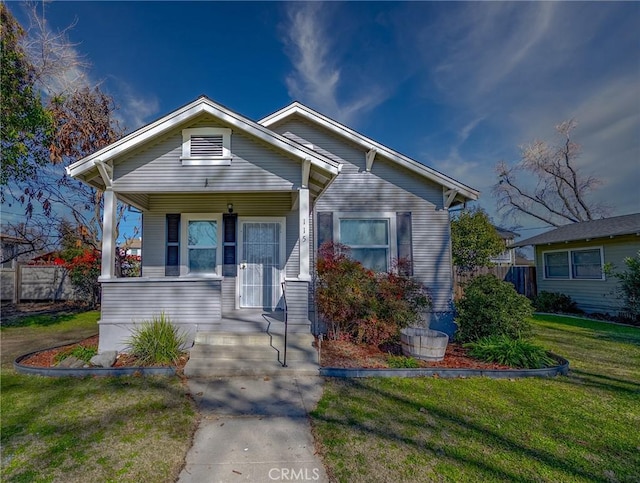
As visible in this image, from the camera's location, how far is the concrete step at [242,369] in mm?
5098

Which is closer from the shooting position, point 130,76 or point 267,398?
point 267,398

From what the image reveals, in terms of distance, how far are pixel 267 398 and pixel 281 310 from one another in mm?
3651

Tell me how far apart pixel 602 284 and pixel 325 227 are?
11.2 m

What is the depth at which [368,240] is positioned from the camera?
8.41 meters

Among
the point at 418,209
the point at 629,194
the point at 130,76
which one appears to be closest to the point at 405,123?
the point at 418,209

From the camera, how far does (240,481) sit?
2.58 m

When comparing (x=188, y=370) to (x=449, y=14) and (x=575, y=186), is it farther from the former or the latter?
(x=575, y=186)

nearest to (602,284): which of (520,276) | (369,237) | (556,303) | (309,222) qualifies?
(556,303)

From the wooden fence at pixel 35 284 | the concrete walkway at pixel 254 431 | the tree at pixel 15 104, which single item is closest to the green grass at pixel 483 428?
the concrete walkway at pixel 254 431

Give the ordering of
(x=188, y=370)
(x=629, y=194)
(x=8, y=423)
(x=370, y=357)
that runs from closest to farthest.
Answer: (x=8, y=423) < (x=188, y=370) < (x=370, y=357) < (x=629, y=194)

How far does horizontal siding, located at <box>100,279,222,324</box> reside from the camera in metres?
6.22

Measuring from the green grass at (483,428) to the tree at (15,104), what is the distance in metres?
9.28

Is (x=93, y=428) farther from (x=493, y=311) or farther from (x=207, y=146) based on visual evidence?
(x=493, y=311)

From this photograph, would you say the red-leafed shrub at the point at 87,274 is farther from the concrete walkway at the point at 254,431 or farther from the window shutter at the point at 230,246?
the concrete walkway at the point at 254,431
